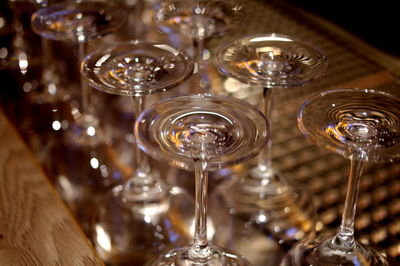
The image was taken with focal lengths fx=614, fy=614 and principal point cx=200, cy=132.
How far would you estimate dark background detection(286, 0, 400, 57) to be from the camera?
92.5 inches

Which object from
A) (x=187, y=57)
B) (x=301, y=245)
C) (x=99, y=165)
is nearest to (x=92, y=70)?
(x=187, y=57)

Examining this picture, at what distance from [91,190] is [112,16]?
33 centimetres

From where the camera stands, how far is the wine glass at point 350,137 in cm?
73

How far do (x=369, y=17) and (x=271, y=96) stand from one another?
1541 millimetres

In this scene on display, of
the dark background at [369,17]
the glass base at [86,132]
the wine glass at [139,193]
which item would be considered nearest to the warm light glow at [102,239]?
the wine glass at [139,193]

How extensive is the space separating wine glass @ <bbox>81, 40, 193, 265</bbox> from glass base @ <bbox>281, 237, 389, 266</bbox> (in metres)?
0.17

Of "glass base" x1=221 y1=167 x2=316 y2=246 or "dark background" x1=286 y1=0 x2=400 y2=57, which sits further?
"dark background" x1=286 y1=0 x2=400 y2=57

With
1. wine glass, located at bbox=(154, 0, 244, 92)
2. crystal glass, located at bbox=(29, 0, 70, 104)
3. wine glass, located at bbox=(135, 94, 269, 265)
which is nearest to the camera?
wine glass, located at bbox=(135, 94, 269, 265)

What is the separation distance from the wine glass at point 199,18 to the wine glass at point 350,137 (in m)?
0.27

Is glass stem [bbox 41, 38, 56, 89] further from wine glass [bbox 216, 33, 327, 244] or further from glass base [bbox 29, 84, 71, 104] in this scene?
wine glass [bbox 216, 33, 327, 244]

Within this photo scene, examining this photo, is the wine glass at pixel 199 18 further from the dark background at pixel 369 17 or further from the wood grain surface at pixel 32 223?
the dark background at pixel 369 17

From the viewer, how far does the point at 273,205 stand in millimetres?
1033

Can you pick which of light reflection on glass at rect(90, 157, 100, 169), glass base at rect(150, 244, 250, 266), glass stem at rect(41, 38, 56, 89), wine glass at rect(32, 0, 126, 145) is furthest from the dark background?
glass base at rect(150, 244, 250, 266)

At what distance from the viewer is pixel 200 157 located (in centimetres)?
70
